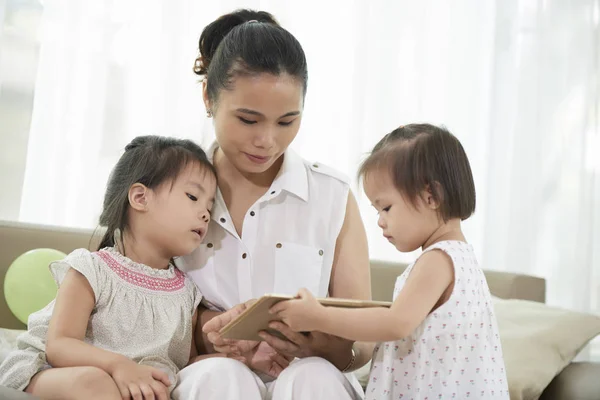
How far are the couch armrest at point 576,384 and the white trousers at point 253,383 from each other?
75cm

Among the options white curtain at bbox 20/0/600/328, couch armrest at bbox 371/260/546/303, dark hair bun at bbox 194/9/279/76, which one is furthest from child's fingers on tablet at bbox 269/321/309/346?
white curtain at bbox 20/0/600/328

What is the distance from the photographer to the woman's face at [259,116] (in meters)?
1.65

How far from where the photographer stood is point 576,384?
1.91 meters

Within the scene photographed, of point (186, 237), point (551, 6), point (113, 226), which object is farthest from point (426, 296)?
point (551, 6)

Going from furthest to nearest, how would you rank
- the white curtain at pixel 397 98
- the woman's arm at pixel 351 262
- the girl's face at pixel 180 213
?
the white curtain at pixel 397 98
the woman's arm at pixel 351 262
the girl's face at pixel 180 213

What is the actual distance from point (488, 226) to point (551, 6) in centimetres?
112

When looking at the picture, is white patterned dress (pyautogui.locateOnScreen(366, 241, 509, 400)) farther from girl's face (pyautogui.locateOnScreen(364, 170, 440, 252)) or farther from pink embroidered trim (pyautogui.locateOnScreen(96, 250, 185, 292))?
pink embroidered trim (pyautogui.locateOnScreen(96, 250, 185, 292))

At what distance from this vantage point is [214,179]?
70.1 inches

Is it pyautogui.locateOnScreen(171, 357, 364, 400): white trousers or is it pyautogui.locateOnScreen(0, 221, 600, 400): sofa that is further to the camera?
pyautogui.locateOnScreen(0, 221, 600, 400): sofa

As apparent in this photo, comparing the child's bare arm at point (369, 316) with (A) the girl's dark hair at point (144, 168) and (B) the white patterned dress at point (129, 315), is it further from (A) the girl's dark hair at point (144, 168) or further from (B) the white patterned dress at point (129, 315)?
(A) the girl's dark hair at point (144, 168)

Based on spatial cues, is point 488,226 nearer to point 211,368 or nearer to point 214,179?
point 214,179

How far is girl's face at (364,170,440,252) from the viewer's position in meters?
1.51

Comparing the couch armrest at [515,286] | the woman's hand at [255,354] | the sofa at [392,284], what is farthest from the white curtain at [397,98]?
the woman's hand at [255,354]

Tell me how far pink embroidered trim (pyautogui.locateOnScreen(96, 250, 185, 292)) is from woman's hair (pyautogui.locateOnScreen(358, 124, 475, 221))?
1.92 ft
